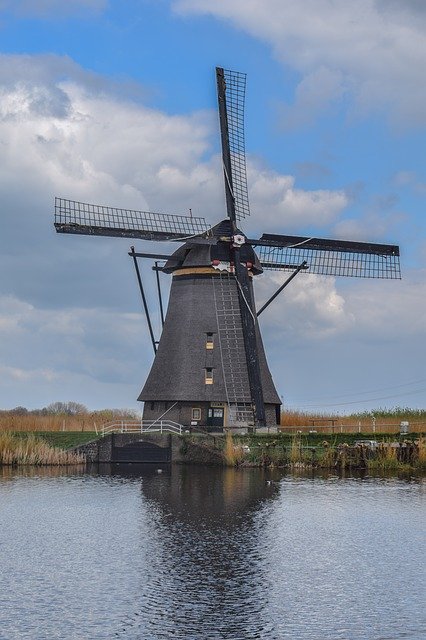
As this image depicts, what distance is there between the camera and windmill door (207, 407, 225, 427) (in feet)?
139

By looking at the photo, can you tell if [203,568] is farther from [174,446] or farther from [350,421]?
[350,421]

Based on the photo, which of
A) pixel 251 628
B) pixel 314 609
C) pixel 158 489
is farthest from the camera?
pixel 158 489

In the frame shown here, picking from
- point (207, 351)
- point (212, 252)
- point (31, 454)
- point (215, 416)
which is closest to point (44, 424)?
point (31, 454)

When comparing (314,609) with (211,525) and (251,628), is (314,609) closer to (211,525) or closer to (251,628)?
(251,628)

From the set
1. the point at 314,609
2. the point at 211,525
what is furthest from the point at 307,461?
the point at 314,609

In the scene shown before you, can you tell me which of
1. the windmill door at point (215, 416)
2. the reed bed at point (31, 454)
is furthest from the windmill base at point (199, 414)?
the reed bed at point (31, 454)

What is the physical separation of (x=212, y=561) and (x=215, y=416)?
23257mm

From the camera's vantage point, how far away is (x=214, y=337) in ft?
140

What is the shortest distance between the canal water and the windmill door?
393 inches

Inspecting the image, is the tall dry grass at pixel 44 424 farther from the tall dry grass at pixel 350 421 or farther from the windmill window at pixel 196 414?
the tall dry grass at pixel 350 421

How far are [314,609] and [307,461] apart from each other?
76.0 feet

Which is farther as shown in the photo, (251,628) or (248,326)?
(248,326)

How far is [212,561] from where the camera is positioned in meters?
19.4

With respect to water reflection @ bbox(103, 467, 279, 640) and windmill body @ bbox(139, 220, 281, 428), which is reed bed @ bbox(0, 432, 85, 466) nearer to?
windmill body @ bbox(139, 220, 281, 428)
